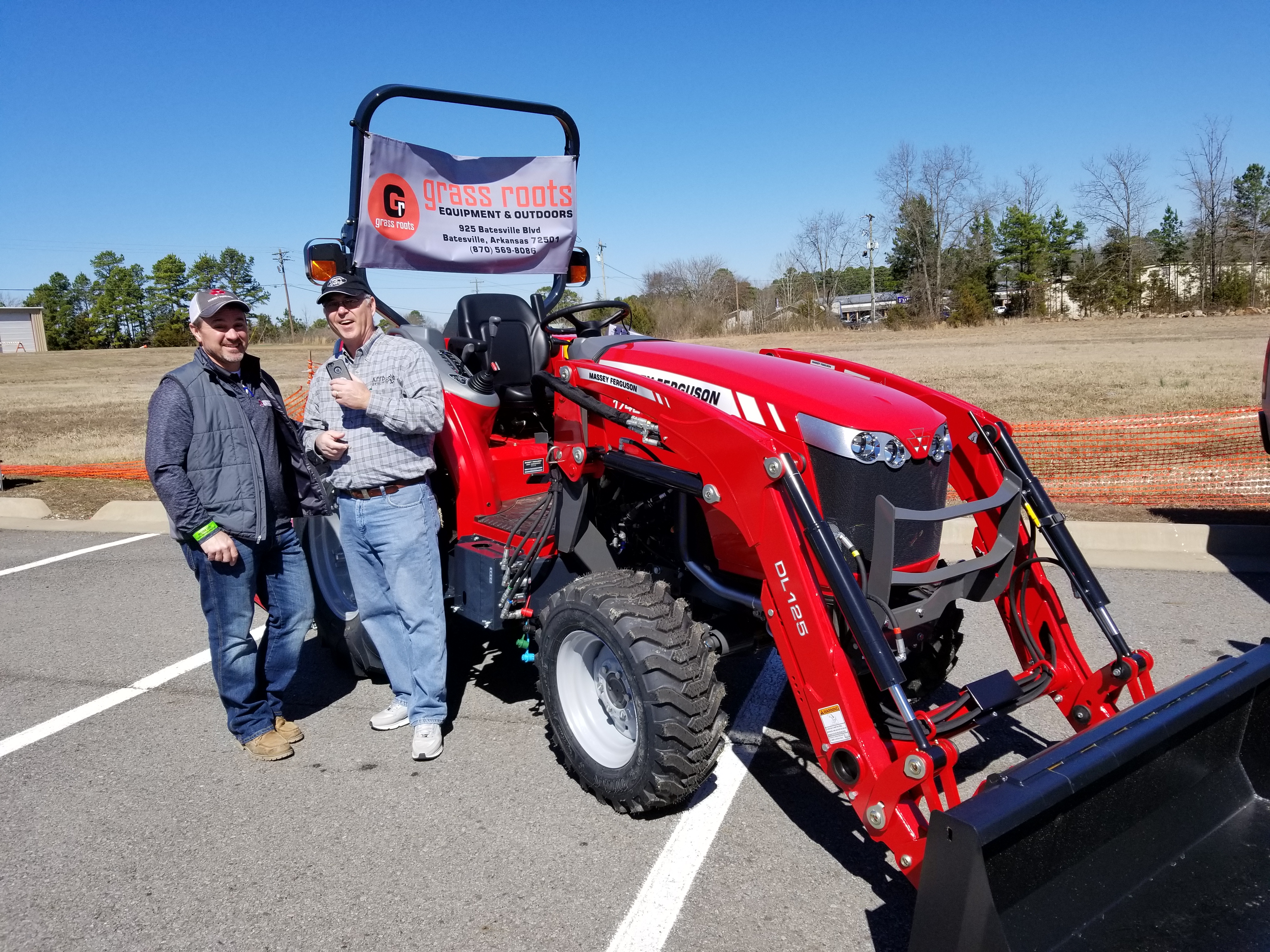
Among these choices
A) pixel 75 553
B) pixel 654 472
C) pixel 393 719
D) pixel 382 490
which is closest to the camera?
pixel 654 472

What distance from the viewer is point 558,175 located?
527cm

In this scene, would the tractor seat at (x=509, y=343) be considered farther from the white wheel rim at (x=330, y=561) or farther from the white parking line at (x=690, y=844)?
the white parking line at (x=690, y=844)

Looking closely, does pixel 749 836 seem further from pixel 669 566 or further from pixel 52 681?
pixel 52 681

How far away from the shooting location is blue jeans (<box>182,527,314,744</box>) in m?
3.70

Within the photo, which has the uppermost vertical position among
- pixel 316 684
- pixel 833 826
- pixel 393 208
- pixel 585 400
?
pixel 393 208

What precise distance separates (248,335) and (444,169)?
59.7 inches

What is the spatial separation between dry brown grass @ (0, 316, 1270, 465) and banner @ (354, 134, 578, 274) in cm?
154

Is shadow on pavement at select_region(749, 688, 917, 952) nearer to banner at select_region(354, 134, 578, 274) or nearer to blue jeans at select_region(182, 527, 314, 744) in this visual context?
blue jeans at select_region(182, 527, 314, 744)

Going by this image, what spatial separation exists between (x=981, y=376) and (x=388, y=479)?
17.1 meters

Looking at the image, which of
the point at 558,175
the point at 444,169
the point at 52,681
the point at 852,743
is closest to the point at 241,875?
the point at 852,743

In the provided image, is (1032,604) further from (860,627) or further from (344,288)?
(344,288)

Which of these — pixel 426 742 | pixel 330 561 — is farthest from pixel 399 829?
pixel 330 561

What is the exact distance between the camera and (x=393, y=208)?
4742 millimetres

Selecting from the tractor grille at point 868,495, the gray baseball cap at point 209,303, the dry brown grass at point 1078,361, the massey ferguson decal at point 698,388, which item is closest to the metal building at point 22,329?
the dry brown grass at point 1078,361
